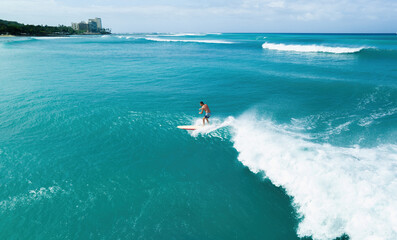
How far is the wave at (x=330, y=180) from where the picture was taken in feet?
26.9

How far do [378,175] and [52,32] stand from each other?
25333cm

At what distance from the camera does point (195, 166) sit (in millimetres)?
11820

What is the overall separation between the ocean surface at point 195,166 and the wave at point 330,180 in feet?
0.16

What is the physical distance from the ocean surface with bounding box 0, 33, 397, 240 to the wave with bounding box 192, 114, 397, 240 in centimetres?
5

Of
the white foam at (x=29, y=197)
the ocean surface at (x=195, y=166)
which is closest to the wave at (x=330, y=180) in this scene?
the ocean surface at (x=195, y=166)

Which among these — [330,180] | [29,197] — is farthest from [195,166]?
[29,197]

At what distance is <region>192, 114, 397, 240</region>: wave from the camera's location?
820cm

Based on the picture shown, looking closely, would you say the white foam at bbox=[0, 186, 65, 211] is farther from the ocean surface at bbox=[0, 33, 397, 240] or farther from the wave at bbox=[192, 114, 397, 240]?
the wave at bbox=[192, 114, 397, 240]

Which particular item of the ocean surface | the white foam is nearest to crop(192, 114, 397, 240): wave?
the ocean surface

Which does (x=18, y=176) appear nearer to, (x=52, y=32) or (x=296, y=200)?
(x=296, y=200)

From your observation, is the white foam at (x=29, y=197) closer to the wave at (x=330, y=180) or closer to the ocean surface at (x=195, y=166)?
the ocean surface at (x=195, y=166)

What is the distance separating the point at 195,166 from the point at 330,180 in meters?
6.89

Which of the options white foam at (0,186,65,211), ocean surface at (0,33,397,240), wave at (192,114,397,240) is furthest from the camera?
white foam at (0,186,65,211)

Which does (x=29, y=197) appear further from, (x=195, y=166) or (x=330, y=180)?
(x=330, y=180)
